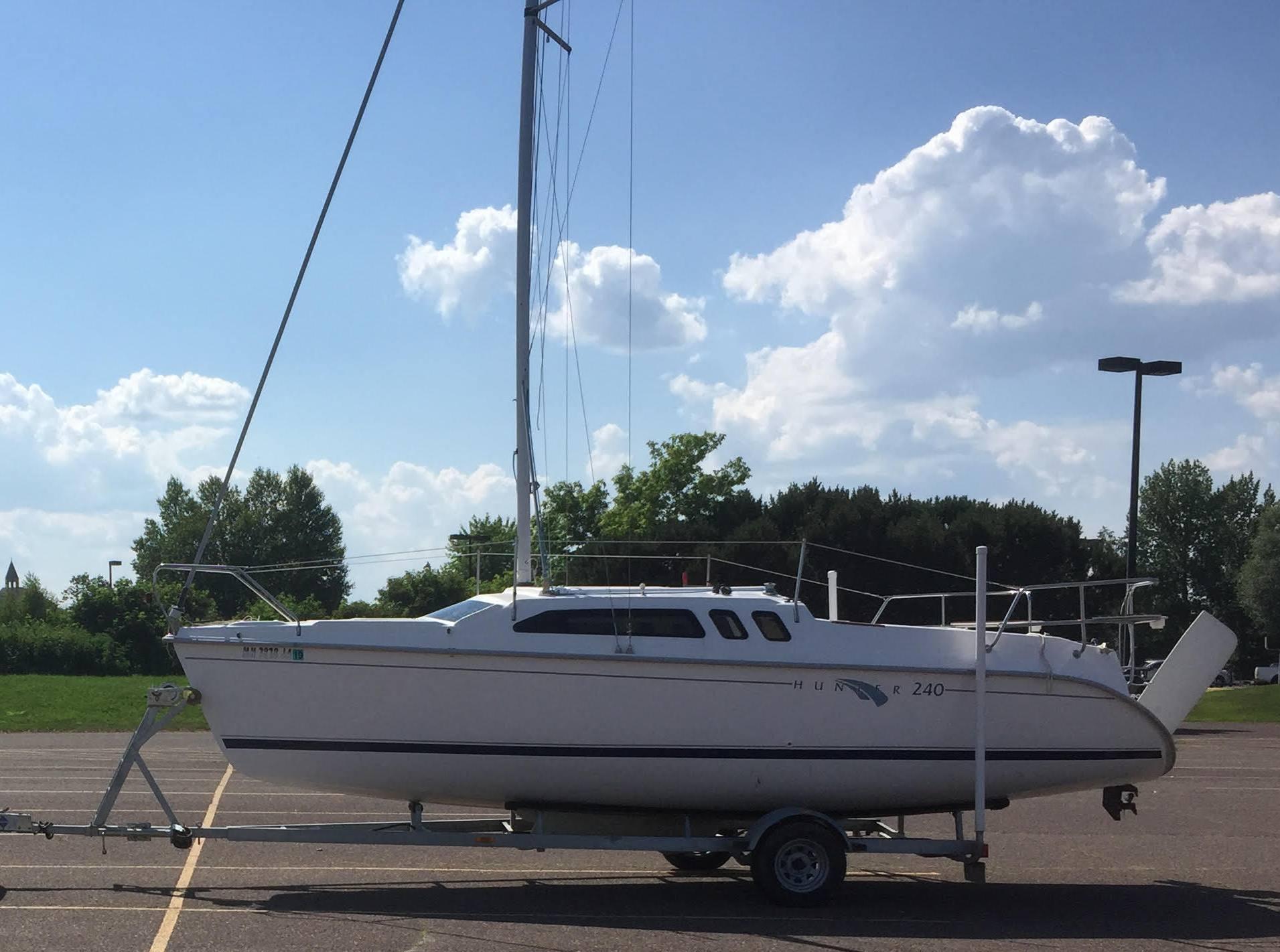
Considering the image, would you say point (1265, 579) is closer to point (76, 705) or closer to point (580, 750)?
point (76, 705)

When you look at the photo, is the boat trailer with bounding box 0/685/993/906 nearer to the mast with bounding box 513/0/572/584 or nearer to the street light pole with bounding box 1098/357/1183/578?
the mast with bounding box 513/0/572/584

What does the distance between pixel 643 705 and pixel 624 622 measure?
2.10 ft

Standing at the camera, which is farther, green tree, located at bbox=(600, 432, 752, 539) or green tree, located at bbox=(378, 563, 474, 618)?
green tree, located at bbox=(600, 432, 752, 539)

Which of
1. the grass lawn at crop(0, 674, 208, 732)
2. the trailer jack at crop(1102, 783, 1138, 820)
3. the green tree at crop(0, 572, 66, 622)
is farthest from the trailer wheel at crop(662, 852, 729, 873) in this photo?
the green tree at crop(0, 572, 66, 622)

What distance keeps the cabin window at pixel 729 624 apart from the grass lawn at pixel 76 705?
13603mm

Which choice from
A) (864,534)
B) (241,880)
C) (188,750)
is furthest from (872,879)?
(864,534)

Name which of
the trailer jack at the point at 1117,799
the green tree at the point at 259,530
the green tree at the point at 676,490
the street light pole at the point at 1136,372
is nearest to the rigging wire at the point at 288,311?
the trailer jack at the point at 1117,799

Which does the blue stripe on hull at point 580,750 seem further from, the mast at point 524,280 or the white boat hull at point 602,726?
the mast at point 524,280

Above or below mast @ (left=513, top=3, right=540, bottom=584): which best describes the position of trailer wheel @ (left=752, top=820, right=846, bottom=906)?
below

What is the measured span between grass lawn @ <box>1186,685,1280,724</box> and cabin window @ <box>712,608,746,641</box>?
90.6 ft

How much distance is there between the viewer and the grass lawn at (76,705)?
28016 mm

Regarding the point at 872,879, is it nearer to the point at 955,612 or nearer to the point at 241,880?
the point at 241,880

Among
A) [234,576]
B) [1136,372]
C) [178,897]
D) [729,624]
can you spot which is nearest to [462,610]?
[234,576]

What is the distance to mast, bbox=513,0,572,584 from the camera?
1192cm
